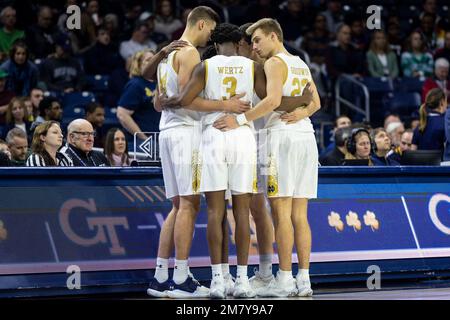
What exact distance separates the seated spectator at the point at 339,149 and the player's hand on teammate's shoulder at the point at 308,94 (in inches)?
85.5

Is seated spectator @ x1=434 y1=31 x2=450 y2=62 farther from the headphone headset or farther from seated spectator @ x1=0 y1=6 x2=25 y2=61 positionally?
seated spectator @ x1=0 y1=6 x2=25 y2=61

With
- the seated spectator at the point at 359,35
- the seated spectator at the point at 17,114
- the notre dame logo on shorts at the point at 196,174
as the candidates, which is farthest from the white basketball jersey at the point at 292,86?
the seated spectator at the point at 359,35

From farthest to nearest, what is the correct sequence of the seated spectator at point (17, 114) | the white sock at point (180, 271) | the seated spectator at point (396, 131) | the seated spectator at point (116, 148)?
1. the seated spectator at point (396, 131)
2. the seated spectator at point (17, 114)
3. the seated spectator at point (116, 148)
4. the white sock at point (180, 271)

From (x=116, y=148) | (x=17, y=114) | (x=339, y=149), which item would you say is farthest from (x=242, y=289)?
(x=17, y=114)

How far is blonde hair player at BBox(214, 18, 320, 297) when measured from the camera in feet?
26.2

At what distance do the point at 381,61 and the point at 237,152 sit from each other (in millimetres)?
7770

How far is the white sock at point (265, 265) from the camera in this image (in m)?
8.25

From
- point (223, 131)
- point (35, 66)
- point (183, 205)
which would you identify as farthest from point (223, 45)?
point (35, 66)

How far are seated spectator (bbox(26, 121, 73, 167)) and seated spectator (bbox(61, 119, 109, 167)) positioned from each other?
0.15 m

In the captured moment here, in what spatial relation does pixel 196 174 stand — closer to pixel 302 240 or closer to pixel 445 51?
pixel 302 240

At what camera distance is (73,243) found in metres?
8.13

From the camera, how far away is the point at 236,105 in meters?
7.84

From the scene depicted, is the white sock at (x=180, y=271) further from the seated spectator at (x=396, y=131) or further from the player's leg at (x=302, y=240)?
the seated spectator at (x=396, y=131)
